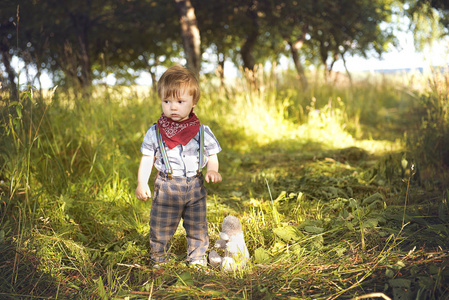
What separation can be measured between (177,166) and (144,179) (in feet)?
0.70

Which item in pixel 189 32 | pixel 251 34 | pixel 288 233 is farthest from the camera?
pixel 251 34

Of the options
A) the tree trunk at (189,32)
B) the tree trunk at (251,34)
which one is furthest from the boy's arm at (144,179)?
the tree trunk at (251,34)

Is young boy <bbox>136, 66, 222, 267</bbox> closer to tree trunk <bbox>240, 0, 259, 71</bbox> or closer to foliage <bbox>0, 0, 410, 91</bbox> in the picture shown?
foliage <bbox>0, 0, 410, 91</bbox>

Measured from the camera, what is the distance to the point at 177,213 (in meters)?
2.29

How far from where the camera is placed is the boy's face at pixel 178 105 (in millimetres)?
2164

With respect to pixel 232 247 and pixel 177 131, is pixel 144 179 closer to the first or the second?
pixel 177 131

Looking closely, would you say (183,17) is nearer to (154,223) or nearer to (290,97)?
(290,97)

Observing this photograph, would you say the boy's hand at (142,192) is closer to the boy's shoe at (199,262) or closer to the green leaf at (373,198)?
the boy's shoe at (199,262)

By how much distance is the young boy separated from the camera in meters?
2.19

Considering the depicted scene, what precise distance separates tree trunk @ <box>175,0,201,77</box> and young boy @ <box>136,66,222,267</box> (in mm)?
5676

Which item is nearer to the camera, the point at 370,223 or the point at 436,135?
the point at 370,223

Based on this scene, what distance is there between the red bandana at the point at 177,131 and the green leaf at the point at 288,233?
31.8 inches

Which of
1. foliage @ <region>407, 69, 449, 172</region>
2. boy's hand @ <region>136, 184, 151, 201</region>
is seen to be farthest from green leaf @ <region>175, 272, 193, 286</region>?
foliage @ <region>407, 69, 449, 172</region>

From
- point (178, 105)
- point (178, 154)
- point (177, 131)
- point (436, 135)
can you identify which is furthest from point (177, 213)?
point (436, 135)
